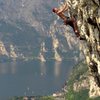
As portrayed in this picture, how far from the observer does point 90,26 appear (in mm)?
38781

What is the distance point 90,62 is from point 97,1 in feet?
22.5

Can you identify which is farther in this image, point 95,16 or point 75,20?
point 75,20

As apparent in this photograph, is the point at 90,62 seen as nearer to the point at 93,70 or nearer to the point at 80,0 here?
the point at 93,70

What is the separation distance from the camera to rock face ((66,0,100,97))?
37.5 meters

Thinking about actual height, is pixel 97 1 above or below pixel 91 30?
above

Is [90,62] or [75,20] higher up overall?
[75,20]

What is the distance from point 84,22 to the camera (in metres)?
38.9

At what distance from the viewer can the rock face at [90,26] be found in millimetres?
37469

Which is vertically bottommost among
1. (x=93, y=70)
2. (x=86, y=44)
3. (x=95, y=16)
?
(x=93, y=70)

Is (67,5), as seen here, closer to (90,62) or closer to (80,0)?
(80,0)

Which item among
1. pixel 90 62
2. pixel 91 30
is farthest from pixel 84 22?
pixel 90 62

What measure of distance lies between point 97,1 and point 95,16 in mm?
1506

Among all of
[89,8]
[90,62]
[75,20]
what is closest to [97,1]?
[89,8]

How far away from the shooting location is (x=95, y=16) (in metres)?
37.6
